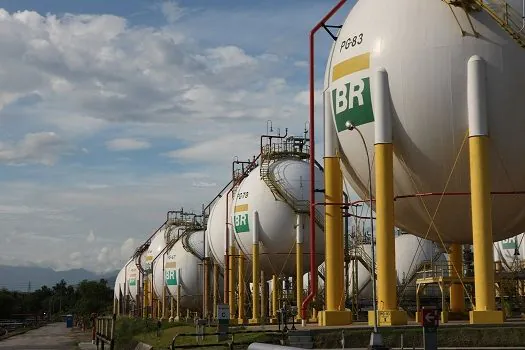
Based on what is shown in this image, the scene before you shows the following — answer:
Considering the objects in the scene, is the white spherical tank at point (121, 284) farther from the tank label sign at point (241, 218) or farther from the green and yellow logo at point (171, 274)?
the tank label sign at point (241, 218)

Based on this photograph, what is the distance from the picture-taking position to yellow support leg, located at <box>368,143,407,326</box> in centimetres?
2283

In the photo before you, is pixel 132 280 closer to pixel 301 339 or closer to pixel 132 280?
pixel 132 280

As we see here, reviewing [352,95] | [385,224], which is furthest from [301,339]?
[352,95]

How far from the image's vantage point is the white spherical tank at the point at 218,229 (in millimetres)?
48841

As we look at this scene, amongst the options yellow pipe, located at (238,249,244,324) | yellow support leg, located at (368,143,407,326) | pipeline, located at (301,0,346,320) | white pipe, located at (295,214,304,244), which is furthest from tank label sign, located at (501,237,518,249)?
yellow support leg, located at (368,143,407,326)

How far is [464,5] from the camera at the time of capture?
22.2 metres

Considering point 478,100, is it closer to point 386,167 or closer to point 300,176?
point 386,167

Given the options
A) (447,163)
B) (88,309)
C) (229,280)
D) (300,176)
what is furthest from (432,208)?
(88,309)

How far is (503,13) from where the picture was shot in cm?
2206

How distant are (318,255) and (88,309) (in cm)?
9406

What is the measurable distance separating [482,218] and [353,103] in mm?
5574

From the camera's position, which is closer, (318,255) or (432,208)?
(432,208)

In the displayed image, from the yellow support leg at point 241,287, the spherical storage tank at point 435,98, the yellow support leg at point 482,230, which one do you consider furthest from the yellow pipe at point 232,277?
the yellow support leg at point 482,230

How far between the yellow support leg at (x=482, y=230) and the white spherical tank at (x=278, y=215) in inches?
745
